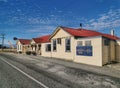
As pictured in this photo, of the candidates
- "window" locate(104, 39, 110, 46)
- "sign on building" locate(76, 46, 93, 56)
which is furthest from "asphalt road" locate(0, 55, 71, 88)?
"window" locate(104, 39, 110, 46)

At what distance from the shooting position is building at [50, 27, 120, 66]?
610 inches

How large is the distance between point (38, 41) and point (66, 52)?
15.5m

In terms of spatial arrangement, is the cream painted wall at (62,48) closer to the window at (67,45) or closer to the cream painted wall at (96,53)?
the window at (67,45)

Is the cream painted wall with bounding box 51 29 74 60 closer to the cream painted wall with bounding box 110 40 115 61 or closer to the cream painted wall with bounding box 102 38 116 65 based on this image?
the cream painted wall with bounding box 102 38 116 65

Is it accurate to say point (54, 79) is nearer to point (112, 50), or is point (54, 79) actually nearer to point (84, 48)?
point (84, 48)

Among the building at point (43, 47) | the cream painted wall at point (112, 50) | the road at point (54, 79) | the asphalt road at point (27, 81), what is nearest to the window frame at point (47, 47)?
the building at point (43, 47)

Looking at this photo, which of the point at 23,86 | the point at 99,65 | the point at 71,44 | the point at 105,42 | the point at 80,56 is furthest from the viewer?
the point at 71,44

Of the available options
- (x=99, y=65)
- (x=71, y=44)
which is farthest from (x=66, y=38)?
(x=99, y=65)

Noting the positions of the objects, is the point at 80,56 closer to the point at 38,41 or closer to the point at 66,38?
the point at 66,38

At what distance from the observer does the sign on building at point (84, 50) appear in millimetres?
16453

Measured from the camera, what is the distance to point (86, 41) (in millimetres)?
17031

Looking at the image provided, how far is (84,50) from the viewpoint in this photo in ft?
56.3

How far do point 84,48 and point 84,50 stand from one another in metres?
0.25

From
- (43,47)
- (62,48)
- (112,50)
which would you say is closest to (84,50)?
(112,50)
